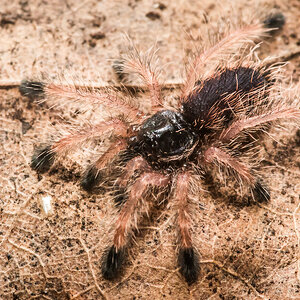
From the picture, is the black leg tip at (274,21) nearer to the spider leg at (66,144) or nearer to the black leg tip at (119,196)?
the spider leg at (66,144)

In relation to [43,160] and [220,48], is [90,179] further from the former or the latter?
[220,48]

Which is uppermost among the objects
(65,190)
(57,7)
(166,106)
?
(57,7)

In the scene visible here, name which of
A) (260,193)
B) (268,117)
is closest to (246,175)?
(260,193)

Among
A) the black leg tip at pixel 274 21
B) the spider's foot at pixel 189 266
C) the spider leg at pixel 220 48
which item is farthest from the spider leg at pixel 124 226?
the black leg tip at pixel 274 21

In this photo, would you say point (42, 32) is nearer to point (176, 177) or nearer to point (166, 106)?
point (166, 106)

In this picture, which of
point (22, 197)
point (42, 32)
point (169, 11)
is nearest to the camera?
point (22, 197)

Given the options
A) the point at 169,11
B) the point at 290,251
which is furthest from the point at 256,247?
the point at 169,11
